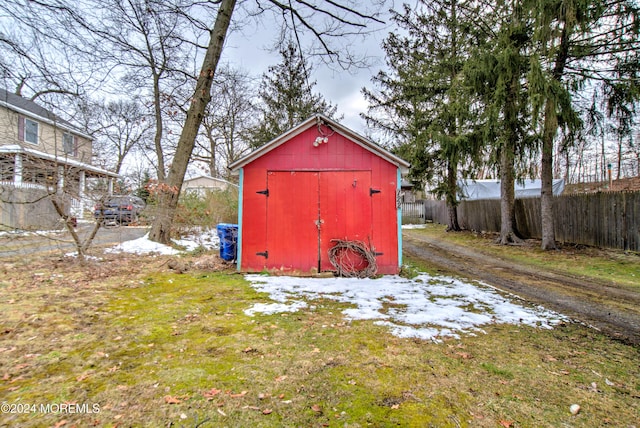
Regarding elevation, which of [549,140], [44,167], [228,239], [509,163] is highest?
[549,140]

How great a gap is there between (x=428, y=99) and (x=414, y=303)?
40.0 feet

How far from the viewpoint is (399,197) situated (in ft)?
21.2

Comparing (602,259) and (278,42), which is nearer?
(602,259)

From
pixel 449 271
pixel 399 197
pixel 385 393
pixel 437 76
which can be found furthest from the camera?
pixel 437 76

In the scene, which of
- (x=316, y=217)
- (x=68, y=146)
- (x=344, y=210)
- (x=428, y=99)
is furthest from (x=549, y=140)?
(x=68, y=146)

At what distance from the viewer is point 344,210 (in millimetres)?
6457

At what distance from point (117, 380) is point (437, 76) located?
14464 mm

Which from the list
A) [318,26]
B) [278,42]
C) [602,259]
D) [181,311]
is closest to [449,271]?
[602,259]

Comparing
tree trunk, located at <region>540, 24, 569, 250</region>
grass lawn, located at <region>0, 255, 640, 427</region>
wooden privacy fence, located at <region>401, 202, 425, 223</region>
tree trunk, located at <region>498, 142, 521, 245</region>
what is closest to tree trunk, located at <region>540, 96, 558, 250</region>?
tree trunk, located at <region>540, 24, 569, 250</region>

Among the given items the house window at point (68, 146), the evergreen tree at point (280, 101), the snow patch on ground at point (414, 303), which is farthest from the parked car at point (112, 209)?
the evergreen tree at point (280, 101)

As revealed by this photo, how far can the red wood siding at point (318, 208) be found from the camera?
6.45 meters

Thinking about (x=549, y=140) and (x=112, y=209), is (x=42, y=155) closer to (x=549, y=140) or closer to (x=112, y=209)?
(x=112, y=209)

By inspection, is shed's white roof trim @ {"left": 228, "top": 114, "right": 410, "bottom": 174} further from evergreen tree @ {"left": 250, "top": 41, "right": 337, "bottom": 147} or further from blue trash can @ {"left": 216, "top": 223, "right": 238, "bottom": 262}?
evergreen tree @ {"left": 250, "top": 41, "right": 337, "bottom": 147}

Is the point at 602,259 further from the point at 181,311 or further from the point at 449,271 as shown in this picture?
the point at 181,311
